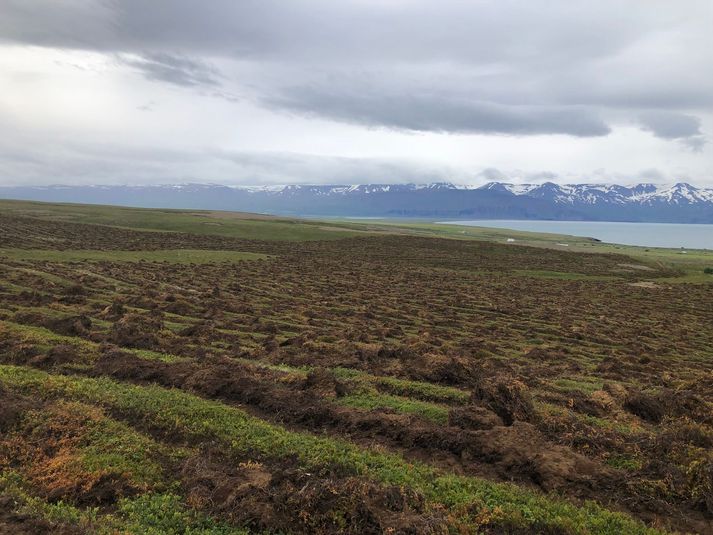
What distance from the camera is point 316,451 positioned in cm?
1191

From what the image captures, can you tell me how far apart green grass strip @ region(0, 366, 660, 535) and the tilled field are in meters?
0.06

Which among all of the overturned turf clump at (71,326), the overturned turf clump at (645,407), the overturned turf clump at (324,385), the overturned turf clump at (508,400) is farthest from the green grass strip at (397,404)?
the overturned turf clump at (71,326)

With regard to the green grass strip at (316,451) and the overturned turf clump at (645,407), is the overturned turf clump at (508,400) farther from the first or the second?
the overturned turf clump at (645,407)

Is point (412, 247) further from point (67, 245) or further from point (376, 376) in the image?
point (376, 376)

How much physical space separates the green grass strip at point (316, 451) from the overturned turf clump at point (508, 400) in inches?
138

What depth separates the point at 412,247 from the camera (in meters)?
113

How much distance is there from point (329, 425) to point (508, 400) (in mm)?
5644

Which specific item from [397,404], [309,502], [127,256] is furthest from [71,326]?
[127,256]

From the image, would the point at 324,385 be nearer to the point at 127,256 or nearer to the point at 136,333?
the point at 136,333

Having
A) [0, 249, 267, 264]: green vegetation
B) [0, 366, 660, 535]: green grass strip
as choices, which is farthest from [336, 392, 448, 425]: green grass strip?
[0, 249, 267, 264]: green vegetation

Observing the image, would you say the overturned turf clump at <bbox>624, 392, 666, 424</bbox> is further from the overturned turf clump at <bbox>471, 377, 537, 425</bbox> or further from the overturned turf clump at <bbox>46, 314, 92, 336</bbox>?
the overturned turf clump at <bbox>46, 314, 92, 336</bbox>

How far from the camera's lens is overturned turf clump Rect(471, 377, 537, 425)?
556 inches

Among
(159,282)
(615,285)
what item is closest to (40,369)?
(159,282)

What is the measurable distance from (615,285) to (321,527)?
234 feet
